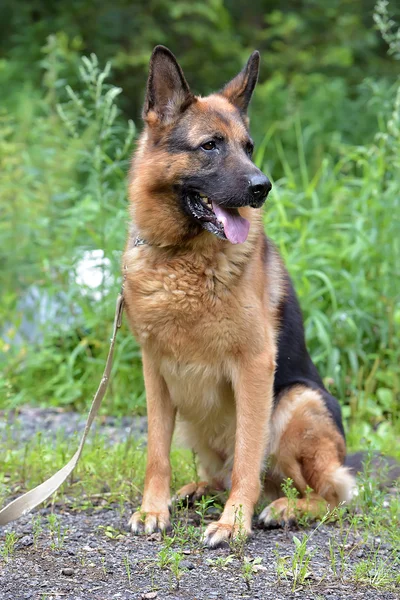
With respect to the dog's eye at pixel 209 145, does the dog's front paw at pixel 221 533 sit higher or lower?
lower

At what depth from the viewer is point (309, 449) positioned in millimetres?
3785

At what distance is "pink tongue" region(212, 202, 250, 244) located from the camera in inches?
137

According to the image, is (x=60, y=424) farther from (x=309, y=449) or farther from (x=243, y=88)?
(x=243, y=88)

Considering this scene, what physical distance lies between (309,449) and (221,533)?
72cm

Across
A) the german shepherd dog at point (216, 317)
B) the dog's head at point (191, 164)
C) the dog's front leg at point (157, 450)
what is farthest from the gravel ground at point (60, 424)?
the dog's head at point (191, 164)

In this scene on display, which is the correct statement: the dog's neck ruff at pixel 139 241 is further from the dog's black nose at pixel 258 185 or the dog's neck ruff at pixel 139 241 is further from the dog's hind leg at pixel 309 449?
the dog's hind leg at pixel 309 449

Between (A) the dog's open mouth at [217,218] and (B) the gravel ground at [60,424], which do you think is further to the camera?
(B) the gravel ground at [60,424]

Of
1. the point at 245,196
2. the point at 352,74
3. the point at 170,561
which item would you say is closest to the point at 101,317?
the point at 245,196

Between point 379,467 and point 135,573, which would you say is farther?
point 379,467

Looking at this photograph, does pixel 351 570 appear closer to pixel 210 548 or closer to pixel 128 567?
pixel 210 548

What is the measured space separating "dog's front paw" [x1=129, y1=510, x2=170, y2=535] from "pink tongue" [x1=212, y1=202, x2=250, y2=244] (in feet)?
4.00

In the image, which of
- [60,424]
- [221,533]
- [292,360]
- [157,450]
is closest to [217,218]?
[292,360]

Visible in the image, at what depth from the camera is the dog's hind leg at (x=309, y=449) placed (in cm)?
377

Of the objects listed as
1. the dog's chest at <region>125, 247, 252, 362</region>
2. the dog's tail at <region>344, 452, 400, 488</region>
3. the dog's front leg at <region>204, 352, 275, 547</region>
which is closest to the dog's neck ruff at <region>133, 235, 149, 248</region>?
the dog's chest at <region>125, 247, 252, 362</region>
